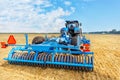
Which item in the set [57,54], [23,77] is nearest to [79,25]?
[57,54]

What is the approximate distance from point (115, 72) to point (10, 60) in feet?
13.7

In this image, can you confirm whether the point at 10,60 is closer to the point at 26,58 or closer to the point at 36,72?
the point at 26,58

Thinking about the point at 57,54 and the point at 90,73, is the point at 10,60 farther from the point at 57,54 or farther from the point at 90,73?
the point at 90,73

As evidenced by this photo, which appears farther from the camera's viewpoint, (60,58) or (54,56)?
(54,56)

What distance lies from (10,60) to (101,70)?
368 centimetres

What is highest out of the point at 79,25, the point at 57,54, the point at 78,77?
the point at 79,25

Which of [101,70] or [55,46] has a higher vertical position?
[55,46]

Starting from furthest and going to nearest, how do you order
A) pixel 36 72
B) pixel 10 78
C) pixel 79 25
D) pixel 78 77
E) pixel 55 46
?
1. pixel 79 25
2. pixel 55 46
3. pixel 36 72
4. pixel 78 77
5. pixel 10 78

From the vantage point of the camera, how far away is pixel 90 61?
7926mm

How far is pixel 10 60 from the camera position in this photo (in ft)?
28.8

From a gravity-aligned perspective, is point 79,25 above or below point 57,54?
above

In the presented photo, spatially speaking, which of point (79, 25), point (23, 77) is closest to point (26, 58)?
point (23, 77)

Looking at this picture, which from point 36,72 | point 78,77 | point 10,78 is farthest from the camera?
point 36,72

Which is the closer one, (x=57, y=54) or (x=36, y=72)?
(x=36, y=72)
